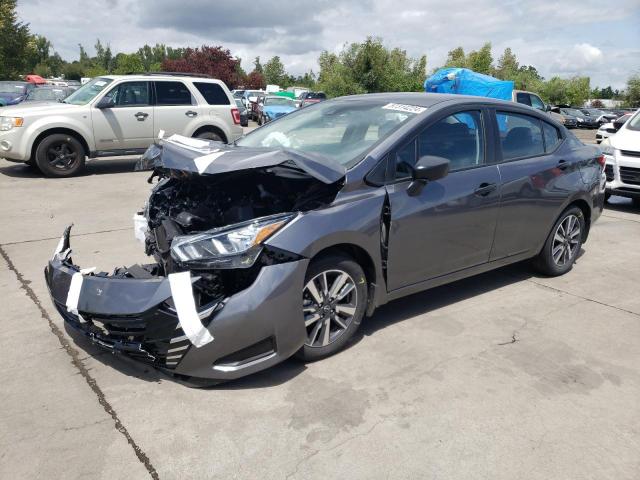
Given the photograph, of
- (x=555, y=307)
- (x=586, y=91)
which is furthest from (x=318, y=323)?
(x=586, y=91)

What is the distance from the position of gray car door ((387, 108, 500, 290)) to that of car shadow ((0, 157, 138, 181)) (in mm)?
8252

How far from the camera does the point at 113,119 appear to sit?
412 inches

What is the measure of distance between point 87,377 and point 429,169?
2.54 m

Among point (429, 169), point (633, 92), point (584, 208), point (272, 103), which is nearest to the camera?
point (429, 169)

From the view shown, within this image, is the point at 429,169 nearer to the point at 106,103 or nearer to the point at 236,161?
the point at 236,161

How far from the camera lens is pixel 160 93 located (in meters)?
11.1

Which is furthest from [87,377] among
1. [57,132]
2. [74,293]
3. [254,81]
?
[254,81]

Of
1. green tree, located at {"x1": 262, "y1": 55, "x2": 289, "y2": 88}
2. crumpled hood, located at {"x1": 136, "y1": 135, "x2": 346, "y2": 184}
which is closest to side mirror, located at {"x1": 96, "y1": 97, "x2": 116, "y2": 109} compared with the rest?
crumpled hood, located at {"x1": 136, "y1": 135, "x2": 346, "y2": 184}

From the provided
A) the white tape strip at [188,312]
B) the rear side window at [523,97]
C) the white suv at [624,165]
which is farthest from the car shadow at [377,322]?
the rear side window at [523,97]

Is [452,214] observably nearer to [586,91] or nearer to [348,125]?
[348,125]

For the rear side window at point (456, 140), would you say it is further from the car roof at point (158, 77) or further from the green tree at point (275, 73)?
the green tree at point (275, 73)

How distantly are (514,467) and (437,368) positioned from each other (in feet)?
3.18

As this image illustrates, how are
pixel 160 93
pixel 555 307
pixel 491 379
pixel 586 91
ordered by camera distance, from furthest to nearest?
pixel 586 91 < pixel 160 93 < pixel 555 307 < pixel 491 379

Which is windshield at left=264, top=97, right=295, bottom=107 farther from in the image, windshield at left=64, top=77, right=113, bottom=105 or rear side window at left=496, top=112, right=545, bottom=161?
rear side window at left=496, top=112, right=545, bottom=161
